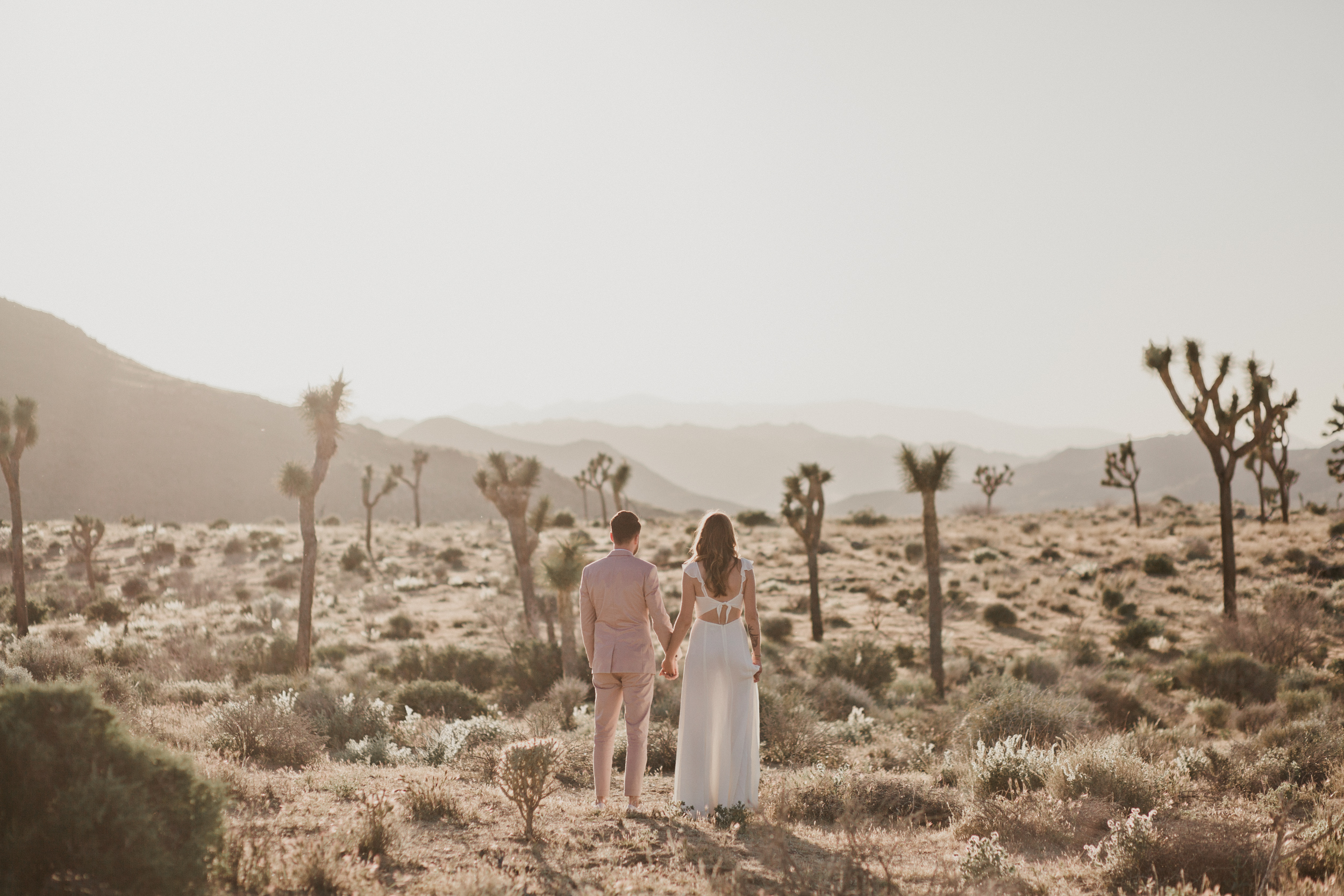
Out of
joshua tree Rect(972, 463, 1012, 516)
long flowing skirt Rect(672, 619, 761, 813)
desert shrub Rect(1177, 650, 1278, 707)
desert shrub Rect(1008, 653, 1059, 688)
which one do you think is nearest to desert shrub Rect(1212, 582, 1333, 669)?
desert shrub Rect(1177, 650, 1278, 707)

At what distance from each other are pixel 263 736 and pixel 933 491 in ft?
41.3

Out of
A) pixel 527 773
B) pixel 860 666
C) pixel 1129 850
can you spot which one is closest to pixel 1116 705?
pixel 860 666

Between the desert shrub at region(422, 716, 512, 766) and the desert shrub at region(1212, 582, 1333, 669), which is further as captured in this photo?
the desert shrub at region(1212, 582, 1333, 669)

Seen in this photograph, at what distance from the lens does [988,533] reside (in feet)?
141

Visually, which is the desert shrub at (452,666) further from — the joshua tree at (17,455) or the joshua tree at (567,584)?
the joshua tree at (17,455)

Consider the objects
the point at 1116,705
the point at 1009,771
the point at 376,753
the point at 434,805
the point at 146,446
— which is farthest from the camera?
the point at 146,446

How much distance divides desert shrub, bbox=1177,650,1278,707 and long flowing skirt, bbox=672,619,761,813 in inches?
480

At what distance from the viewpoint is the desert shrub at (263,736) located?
7.70 meters

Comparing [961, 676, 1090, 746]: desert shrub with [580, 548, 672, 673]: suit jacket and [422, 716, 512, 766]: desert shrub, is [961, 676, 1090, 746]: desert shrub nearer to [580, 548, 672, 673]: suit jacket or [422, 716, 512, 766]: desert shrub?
[580, 548, 672, 673]: suit jacket

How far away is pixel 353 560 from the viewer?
34969mm

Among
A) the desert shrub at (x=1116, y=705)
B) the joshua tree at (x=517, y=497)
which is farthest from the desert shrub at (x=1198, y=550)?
the joshua tree at (x=517, y=497)

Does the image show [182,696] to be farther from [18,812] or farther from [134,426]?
[134,426]

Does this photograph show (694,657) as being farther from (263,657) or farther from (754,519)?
(754,519)

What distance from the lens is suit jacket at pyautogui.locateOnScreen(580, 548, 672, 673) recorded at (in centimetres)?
542
